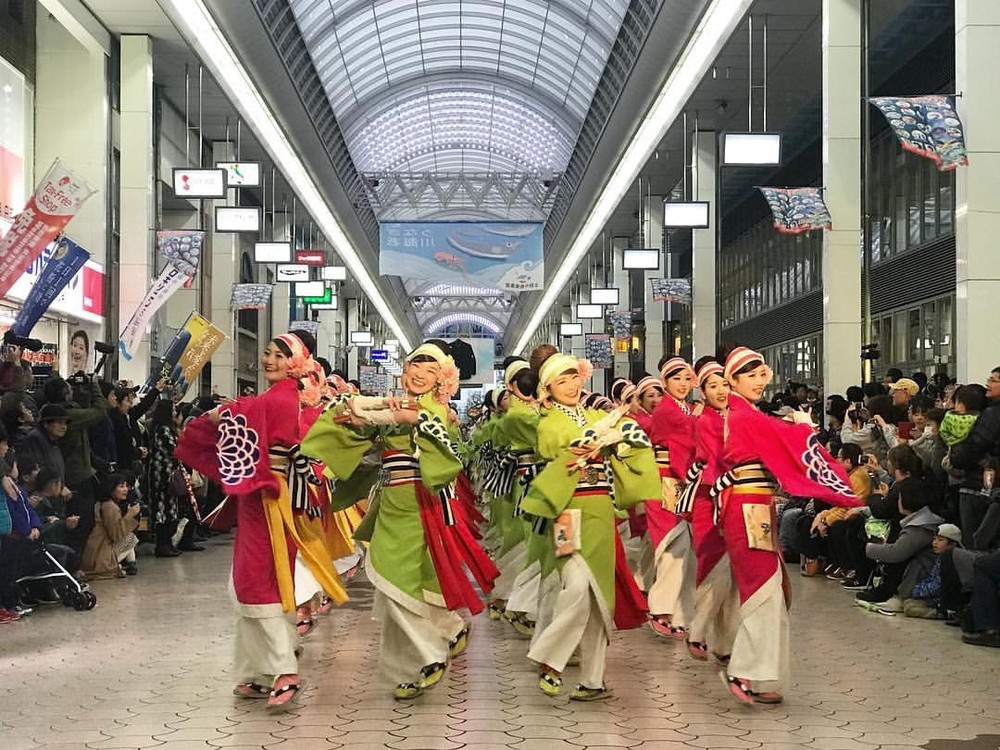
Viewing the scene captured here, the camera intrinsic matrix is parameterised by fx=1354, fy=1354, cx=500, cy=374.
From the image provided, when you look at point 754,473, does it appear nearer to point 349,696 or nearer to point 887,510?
point 349,696

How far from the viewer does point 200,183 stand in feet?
65.2

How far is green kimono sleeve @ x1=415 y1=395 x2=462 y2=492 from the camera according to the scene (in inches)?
285

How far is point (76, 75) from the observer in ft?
64.8

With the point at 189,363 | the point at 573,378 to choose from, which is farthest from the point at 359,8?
the point at 573,378

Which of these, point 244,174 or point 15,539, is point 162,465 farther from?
point 244,174

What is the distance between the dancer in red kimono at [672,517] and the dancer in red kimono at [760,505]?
1905 mm

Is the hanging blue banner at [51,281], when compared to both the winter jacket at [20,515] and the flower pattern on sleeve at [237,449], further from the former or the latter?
the flower pattern on sleeve at [237,449]

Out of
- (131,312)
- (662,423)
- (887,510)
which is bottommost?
(887,510)

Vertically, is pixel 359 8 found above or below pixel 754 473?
above

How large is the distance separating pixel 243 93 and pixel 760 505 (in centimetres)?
1753

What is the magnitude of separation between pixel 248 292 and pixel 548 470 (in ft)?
70.1

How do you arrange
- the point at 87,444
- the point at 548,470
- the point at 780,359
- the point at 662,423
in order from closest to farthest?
the point at 548,470 → the point at 662,423 → the point at 87,444 → the point at 780,359

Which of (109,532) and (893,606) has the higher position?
(109,532)

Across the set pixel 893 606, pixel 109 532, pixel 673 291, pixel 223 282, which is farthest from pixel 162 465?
pixel 223 282
